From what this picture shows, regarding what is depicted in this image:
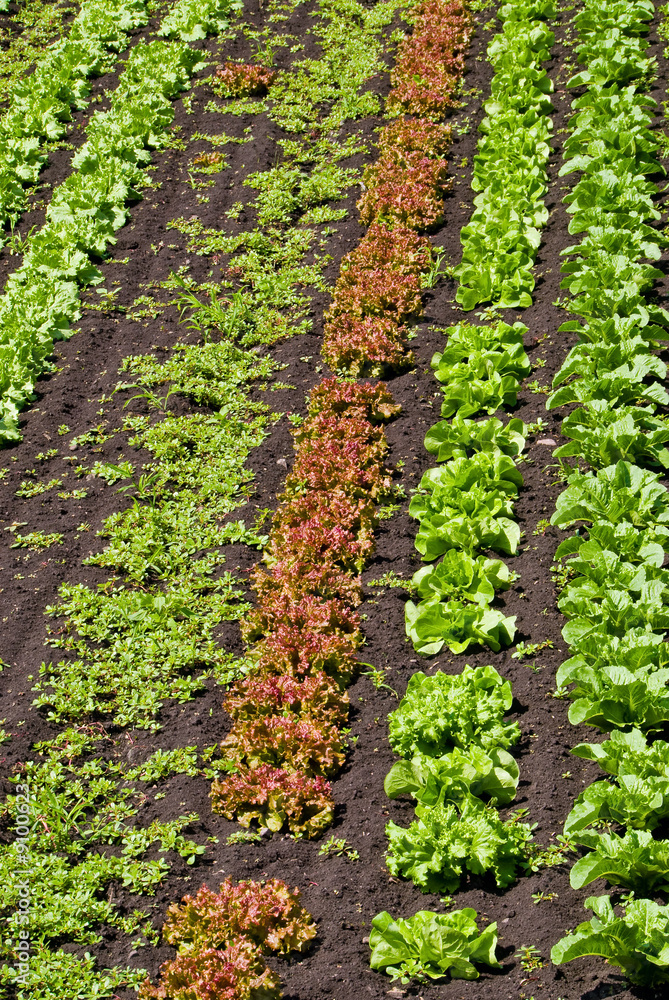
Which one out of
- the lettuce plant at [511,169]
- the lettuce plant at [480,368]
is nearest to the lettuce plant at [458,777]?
the lettuce plant at [480,368]

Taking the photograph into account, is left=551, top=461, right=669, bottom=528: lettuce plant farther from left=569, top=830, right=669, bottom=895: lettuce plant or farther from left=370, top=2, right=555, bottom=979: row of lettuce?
Answer: left=569, top=830, right=669, bottom=895: lettuce plant

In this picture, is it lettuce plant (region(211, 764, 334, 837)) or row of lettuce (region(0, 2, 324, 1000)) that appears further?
lettuce plant (region(211, 764, 334, 837))

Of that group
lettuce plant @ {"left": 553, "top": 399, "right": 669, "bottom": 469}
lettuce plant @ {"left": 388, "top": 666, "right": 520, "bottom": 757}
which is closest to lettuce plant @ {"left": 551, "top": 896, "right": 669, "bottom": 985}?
lettuce plant @ {"left": 388, "top": 666, "right": 520, "bottom": 757}

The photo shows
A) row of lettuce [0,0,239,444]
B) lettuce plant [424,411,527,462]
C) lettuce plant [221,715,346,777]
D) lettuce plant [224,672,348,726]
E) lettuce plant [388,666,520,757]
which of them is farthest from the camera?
row of lettuce [0,0,239,444]

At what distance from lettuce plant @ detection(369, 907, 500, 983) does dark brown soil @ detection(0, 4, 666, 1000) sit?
8 centimetres

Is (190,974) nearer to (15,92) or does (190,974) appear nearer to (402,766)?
(402,766)

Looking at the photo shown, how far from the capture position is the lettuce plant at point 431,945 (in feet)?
13.5

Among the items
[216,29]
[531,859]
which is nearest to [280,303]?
[531,859]

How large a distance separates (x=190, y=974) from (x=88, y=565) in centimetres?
313

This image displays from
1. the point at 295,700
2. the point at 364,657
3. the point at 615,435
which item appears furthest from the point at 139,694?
the point at 615,435

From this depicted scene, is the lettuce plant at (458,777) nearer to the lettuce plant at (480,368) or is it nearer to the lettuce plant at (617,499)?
the lettuce plant at (617,499)

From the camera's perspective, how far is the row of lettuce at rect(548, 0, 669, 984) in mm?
4074

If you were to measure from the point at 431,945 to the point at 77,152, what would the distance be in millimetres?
10039

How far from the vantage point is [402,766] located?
493 cm
